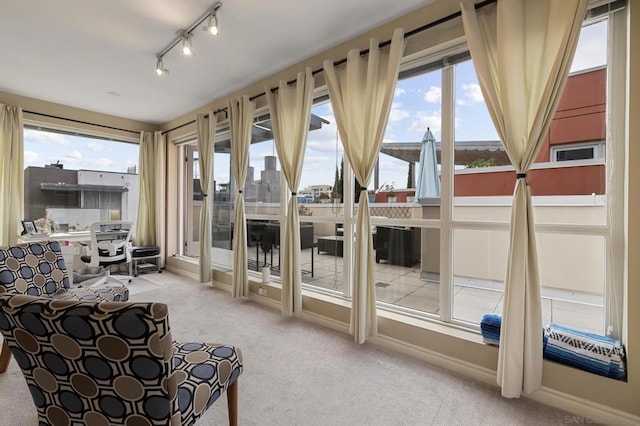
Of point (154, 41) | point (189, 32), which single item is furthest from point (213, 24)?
point (154, 41)

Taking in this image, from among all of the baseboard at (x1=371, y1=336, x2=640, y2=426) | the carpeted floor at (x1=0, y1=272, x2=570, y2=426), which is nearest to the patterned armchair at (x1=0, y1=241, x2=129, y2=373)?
the carpeted floor at (x1=0, y1=272, x2=570, y2=426)

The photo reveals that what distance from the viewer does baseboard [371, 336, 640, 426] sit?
64.0 inches

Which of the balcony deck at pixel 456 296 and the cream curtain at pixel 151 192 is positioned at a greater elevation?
the cream curtain at pixel 151 192

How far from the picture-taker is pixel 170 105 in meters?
4.52

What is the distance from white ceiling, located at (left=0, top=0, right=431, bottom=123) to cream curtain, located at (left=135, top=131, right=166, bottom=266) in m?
1.26

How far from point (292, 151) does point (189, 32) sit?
1.39 m

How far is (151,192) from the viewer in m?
5.39

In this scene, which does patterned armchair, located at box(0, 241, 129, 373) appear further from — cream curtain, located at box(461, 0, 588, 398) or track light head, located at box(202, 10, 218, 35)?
cream curtain, located at box(461, 0, 588, 398)

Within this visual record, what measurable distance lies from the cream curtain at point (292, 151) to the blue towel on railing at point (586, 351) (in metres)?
2.09

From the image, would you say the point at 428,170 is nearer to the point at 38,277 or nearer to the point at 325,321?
the point at 325,321

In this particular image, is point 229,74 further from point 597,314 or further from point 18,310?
point 597,314

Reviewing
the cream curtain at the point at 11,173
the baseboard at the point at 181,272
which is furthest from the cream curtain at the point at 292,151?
the cream curtain at the point at 11,173

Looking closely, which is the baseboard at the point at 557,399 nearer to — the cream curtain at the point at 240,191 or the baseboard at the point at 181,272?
the cream curtain at the point at 240,191

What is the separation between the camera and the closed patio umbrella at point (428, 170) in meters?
2.47
